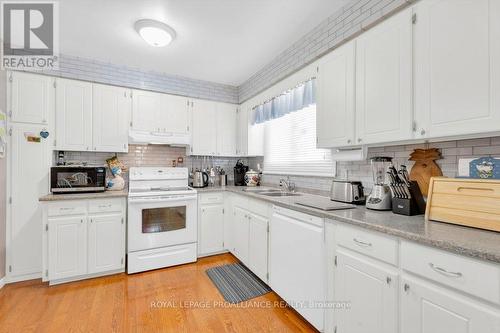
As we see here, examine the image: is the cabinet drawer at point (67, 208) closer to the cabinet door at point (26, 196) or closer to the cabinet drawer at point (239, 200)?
the cabinet door at point (26, 196)

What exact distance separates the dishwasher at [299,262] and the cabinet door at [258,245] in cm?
13

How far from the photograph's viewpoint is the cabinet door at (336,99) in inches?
74.3

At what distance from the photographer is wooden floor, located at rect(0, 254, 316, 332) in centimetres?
185

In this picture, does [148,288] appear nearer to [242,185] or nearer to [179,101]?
[242,185]

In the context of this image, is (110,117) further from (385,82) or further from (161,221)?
(385,82)

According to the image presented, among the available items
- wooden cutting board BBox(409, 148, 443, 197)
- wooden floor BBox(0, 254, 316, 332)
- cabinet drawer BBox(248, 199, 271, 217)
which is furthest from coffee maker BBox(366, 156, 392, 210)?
wooden floor BBox(0, 254, 316, 332)

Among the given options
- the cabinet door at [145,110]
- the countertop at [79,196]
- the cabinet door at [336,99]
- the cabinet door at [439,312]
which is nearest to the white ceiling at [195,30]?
the cabinet door at [145,110]

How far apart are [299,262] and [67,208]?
7.99 ft

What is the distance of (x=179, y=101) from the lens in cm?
349

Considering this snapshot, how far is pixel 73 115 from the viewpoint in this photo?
2844 mm

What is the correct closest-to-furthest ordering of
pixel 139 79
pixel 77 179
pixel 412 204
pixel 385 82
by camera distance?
pixel 412 204
pixel 385 82
pixel 77 179
pixel 139 79

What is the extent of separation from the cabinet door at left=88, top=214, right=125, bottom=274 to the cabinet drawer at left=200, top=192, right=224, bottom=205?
0.99 m

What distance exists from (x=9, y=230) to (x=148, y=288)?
5.36 feet

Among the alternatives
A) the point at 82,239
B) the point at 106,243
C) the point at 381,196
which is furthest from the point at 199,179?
the point at 381,196
